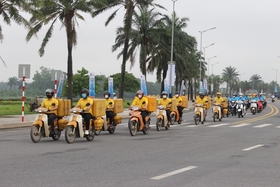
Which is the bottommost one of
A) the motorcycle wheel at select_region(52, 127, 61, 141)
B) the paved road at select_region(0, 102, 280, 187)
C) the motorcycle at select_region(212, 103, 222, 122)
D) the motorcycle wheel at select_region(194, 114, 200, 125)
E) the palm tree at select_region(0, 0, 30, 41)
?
the paved road at select_region(0, 102, 280, 187)

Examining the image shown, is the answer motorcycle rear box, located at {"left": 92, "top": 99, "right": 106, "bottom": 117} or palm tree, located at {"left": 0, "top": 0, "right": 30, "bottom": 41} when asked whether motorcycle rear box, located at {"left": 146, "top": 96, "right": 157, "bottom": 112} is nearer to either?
motorcycle rear box, located at {"left": 92, "top": 99, "right": 106, "bottom": 117}

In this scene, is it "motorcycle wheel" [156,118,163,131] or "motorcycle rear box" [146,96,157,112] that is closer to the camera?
"motorcycle rear box" [146,96,157,112]

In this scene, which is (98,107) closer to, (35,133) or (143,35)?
(35,133)

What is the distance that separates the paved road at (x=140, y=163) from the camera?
8.80 metres

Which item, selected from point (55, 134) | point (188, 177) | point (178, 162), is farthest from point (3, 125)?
point (188, 177)

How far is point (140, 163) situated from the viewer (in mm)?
11141

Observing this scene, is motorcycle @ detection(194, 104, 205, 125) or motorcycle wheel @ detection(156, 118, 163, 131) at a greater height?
motorcycle @ detection(194, 104, 205, 125)

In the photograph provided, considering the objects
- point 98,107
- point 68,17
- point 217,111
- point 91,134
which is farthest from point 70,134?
point 68,17

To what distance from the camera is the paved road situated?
8.80 metres

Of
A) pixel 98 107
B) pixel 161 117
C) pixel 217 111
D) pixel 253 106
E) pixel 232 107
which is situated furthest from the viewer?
pixel 253 106

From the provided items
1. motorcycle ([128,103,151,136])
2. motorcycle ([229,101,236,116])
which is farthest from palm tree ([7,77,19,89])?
motorcycle ([128,103,151,136])

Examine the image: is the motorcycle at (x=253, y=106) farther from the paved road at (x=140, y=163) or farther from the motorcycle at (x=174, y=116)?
the paved road at (x=140, y=163)

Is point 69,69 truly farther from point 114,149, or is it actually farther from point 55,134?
point 114,149

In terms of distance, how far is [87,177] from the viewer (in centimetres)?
911
